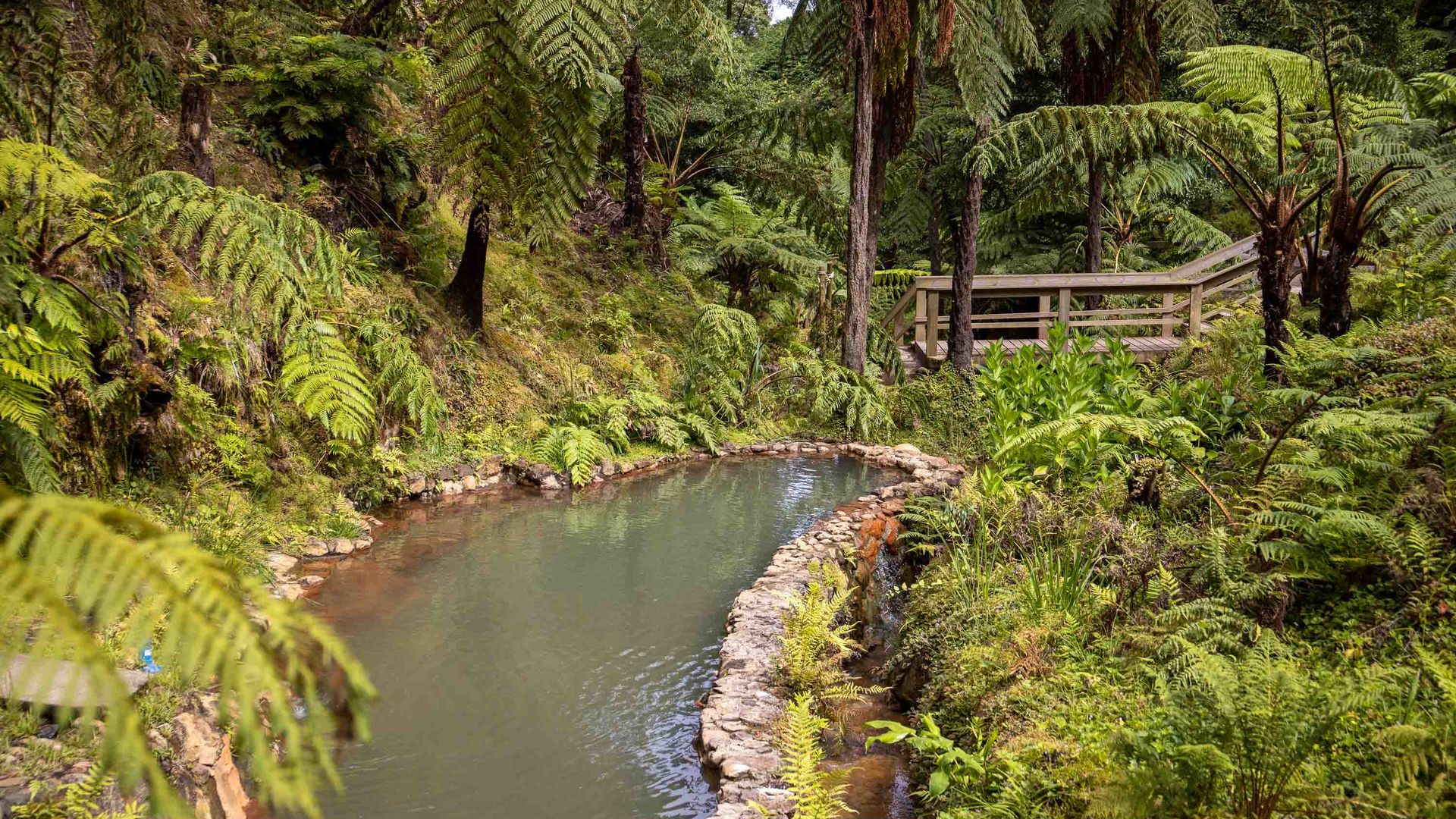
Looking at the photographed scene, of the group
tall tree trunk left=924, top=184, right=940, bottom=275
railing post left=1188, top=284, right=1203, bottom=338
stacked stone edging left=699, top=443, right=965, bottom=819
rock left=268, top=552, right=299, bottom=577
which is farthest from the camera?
tall tree trunk left=924, top=184, right=940, bottom=275

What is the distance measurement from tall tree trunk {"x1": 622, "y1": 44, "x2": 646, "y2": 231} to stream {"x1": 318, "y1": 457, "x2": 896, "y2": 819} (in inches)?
214

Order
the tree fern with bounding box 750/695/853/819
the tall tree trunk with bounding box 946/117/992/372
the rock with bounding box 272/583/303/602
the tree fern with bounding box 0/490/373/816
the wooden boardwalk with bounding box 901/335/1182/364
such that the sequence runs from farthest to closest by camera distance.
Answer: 1. the wooden boardwalk with bounding box 901/335/1182/364
2. the tall tree trunk with bounding box 946/117/992/372
3. the rock with bounding box 272/583/303/602
4. the tree fern with bounding box 750/695/853/819
5. the tree fern with bounding box 0/490/373/816

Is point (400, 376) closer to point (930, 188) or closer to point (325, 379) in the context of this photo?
point (325, 379)

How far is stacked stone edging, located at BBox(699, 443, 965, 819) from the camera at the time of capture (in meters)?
2.79

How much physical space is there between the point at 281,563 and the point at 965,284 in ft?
23.4

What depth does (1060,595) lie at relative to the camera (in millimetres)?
3395

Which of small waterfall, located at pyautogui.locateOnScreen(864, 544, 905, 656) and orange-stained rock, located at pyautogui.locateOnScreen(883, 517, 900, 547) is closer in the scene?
small waterfall, located at pyautogui.locateOnScreen(864, 544, 905, 656)

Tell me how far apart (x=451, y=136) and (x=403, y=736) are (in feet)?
12.6

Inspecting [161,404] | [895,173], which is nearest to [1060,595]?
[161,404]

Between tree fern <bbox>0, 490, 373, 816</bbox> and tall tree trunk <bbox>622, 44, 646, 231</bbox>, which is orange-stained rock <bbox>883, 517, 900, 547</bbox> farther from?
tall tree trunk <bbox>622, 44, 646, 231</bbox>

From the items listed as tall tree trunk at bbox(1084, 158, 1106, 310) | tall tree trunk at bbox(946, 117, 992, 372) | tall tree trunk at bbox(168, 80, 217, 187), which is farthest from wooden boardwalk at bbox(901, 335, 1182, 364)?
tall tree trunk at bbox(168, 80, 217, 187)

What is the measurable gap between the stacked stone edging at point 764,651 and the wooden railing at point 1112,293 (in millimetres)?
3616

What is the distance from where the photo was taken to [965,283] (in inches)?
361

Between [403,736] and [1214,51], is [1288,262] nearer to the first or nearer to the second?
[1214,51]
